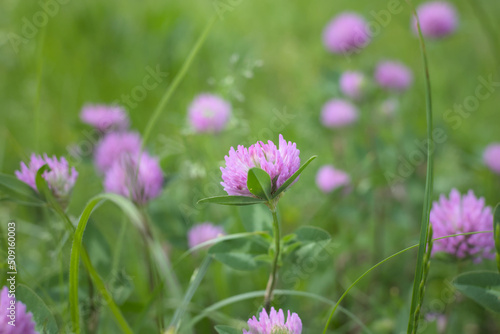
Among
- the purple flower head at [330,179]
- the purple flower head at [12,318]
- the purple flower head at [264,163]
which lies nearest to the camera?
the purple flower head at [12,318]

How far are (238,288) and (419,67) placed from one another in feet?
4.45

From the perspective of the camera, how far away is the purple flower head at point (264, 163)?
1.95 ft

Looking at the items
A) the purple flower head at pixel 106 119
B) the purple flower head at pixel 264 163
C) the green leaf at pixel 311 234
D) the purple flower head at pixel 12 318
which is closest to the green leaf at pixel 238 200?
the purple flower head at pixel 264 163

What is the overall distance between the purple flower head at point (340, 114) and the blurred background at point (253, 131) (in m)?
0.05

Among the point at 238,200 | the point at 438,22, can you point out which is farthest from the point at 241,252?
the point at 438,22

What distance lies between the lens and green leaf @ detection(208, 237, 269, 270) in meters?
0.74

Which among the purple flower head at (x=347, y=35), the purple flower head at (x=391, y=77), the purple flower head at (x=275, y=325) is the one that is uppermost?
the purple flower head at (x=347, y=35)

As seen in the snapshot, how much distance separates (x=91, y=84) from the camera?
1.88 metres

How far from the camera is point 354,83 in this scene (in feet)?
4.82

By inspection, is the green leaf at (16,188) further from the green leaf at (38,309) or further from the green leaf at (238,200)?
the green leaf at (238,200)

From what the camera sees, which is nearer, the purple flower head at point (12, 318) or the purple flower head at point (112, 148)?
the purple flower head at point (12, 318)

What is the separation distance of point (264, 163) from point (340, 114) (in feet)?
3.35

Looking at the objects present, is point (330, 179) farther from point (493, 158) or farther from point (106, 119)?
point (106, 119)

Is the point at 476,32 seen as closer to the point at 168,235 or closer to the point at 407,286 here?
the point at 407,286
